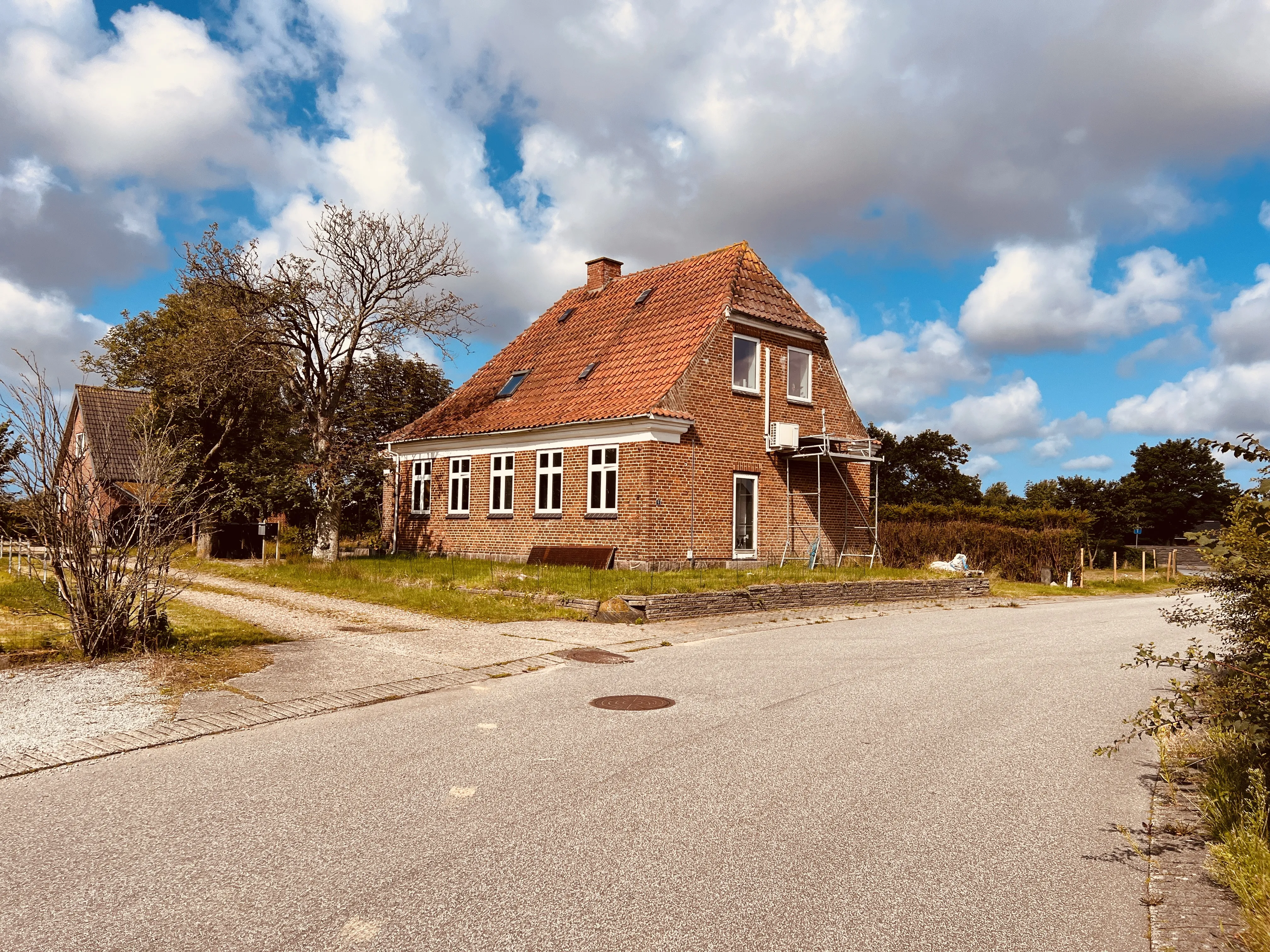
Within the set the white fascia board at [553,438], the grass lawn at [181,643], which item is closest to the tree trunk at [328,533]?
the white fascia board at [553,438]

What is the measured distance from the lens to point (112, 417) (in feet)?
140

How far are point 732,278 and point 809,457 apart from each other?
5.19m

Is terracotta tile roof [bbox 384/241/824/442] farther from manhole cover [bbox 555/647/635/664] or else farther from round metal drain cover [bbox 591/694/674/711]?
round metal drain cover [bbox 591/694/674/711]

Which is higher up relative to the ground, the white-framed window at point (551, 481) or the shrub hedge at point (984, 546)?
the white-framed window at point (551, 481)

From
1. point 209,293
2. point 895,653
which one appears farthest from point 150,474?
point 209,293

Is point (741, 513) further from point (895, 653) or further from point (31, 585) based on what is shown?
point (31, 585)

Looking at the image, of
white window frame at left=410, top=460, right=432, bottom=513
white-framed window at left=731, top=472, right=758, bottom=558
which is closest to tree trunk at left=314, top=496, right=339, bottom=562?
white window frame at left=410, top=460, right=432, bottom=513

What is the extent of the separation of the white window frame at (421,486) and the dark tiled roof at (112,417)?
15548mm

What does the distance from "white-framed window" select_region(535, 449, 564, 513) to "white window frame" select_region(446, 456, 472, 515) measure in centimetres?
331

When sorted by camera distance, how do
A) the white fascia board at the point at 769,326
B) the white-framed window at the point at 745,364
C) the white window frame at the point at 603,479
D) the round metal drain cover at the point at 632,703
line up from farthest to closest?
the white-framed window at the point at 745,364, the white fascia board at the point at 769,326, the white window frame at the point at 603,479, the round metal drain cover at the point at 632,703

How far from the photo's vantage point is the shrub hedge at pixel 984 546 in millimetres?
29219

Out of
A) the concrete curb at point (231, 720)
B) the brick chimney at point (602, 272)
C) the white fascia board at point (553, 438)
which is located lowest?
the concrete curb at point (231, 720)

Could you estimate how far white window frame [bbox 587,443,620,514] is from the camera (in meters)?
23.0

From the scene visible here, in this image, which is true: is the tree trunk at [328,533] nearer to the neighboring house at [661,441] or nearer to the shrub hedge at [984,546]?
the neighboring house at [661,441]
